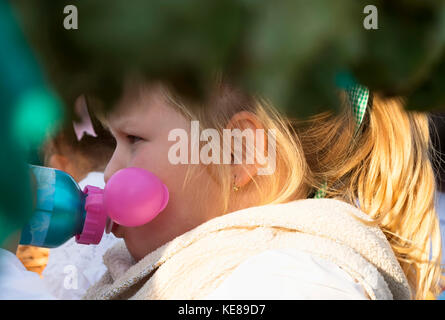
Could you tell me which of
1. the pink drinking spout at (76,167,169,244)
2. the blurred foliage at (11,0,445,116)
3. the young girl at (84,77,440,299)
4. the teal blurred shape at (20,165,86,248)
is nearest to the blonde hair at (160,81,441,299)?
the young girl at (84,77,440,299)

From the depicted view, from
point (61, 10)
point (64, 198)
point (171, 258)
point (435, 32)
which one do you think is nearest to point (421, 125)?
point (171, 258)

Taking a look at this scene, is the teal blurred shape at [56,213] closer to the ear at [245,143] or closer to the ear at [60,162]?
the ear at [245,143]

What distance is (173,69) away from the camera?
0.24 meters

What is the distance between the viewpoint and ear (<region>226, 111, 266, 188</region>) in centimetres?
105

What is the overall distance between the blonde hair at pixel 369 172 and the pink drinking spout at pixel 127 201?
0.12 meters

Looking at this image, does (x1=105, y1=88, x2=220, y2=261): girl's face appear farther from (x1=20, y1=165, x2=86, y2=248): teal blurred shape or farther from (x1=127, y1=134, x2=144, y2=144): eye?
(x1=20, y1=165, x2=86, y2=248): teal blurred shape

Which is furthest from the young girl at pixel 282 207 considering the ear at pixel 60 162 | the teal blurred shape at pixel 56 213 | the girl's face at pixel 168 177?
the ear at pixel 60 162

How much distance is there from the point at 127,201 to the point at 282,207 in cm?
29

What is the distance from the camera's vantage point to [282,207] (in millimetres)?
1005

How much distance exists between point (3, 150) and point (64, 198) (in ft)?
2.65

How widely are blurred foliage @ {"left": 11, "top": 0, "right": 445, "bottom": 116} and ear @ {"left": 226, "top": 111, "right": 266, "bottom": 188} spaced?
755 millimetres

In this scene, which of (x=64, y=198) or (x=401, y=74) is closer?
(x=401, y=74)
